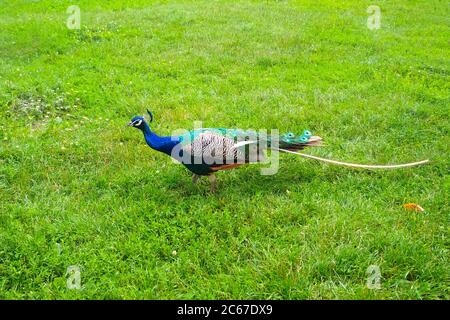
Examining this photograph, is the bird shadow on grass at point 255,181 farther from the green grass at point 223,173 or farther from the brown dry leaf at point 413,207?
the brown dry leaf at point 413,207

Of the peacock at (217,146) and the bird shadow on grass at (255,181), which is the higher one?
the peacock at (217,146)

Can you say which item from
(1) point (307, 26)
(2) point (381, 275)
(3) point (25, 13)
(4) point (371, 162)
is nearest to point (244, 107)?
(4) point (371, 162)

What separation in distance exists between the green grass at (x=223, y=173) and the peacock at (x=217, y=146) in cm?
36

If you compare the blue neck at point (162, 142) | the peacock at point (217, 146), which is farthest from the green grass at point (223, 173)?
the blue neck at point (162, 142)

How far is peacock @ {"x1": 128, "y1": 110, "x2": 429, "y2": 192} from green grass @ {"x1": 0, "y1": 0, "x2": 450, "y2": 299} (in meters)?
0.36

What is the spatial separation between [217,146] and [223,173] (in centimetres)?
71

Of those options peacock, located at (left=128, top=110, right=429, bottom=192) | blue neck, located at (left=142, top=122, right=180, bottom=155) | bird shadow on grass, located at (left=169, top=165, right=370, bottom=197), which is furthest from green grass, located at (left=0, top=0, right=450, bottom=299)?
blue neck, located at (left=142, top=122, right=180, bottom=155)

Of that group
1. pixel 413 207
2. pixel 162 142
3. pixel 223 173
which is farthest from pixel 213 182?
pixel 413 207

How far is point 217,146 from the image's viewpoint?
181 inches

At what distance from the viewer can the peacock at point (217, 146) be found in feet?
15.0

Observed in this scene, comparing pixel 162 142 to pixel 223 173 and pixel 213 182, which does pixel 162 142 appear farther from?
pixel 223 173

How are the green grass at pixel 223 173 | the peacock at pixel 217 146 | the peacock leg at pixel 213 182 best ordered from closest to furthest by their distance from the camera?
the green grass at pixel 223 173, the peacock at pixel 217 146, the peacock leg at pixel 213 182

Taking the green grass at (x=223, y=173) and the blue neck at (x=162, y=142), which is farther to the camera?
the blue neck at (x=162, y=142)
